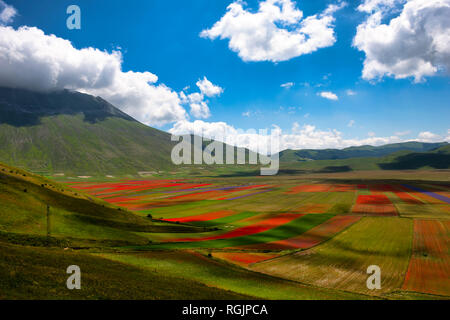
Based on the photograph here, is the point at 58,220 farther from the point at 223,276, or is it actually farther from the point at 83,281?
the point at 223,276

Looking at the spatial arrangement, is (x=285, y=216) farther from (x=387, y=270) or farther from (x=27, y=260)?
(x=27, y=260)

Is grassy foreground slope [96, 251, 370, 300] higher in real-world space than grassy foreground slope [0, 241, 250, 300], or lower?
lower

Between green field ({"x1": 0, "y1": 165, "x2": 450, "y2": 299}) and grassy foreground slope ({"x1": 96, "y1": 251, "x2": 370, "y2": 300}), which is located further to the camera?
grassy foreground slope ({"x1": 96, "y1": 251, "x2": 370, "y2": 300})

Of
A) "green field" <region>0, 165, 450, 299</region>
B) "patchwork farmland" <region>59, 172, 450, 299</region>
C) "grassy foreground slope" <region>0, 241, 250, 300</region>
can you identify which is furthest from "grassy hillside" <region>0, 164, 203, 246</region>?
"grassy foreground slope" <region>0, 241, 250, 300</region>

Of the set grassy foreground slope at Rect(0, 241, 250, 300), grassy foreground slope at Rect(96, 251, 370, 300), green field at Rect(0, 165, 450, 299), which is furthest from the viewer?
grassy foreground slope at Rect(96, 251, 370, 300)

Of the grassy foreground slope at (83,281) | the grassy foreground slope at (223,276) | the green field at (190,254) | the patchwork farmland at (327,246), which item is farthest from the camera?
the patchwork farmland at (327,246)

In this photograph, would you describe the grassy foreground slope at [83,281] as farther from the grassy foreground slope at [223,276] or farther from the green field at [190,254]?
the grassy foreground slope at [223,276]

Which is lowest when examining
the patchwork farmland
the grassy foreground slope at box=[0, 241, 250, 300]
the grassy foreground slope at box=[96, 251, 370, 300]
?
the patchwork farmland

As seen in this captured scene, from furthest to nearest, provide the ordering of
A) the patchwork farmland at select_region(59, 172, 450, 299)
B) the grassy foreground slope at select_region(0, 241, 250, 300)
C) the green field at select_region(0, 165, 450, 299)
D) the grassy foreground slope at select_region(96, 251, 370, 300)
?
the patchwork farmland at select_region(59, 172, 450, 299)
the grassy foreground slope at select_region(96, 251, 370, 300)
the green field at select_region(0, 165, 450, 299)
the grassy foreground slope at select_region(0, 241, 250, 300)

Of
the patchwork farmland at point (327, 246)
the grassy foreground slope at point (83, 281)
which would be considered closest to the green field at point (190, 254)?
the grassy foreground slope at point (83, 281)

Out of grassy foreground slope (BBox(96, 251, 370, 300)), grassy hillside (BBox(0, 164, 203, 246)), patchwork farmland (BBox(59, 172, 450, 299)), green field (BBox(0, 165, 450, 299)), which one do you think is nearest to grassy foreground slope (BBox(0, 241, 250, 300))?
green field (BBox(0, 165, 450, 299))

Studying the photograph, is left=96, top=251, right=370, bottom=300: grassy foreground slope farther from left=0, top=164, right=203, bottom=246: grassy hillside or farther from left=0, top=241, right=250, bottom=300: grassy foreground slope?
left=0, top=164, right=203, bottom=246: grassy hillside

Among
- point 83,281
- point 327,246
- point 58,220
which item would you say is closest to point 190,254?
point 83,281

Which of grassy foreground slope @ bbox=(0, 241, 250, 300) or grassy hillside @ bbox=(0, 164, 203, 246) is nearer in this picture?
grassy foreground slope @ bbox=(0, 241, 250, 300)
